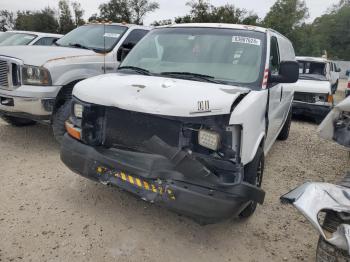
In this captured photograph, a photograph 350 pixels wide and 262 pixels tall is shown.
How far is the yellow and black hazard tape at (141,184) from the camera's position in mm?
2820

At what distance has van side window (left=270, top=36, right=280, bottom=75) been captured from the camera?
4.09 m

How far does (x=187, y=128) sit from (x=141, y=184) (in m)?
0.62

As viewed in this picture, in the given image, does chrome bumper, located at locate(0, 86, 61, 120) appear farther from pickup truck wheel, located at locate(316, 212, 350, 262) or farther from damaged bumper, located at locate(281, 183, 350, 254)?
pickup truck wheel, located at locate(316, 212, 350, 262)

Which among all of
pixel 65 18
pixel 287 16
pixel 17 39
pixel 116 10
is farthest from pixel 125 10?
pixel 17 39

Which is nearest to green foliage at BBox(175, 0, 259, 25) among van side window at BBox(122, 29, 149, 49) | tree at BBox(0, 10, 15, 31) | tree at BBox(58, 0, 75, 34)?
tree at BBox(58, 0, 75, 34)

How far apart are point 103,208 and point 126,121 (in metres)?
1.11

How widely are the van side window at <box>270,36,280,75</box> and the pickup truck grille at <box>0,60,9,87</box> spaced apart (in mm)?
3637

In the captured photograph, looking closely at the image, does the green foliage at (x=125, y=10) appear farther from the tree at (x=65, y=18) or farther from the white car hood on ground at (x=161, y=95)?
the white car hood on ground at (x=161, y=95)

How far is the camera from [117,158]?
10.2 ft

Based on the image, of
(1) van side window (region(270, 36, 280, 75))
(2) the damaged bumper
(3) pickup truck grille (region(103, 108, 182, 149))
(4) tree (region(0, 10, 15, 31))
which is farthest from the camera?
(4) tree (region(0, 10, 15, 31))

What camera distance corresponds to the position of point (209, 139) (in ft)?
9.32

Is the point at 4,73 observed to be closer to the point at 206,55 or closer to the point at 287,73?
the point at 206,55

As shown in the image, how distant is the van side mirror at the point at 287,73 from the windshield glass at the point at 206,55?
0.26 meters

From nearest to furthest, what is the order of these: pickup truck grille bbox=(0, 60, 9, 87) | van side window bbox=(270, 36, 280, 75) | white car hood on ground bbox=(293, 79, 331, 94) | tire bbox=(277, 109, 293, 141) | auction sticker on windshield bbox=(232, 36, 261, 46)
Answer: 1. auction sticker on windshield bbox=(232, 36, 261, 46)
2. van side window bbox=(270, 36, 280, 75)
3. pickup truck grille bbox=(0, 60, 9, 87)
4. tire bbox=(277, 109, 293, 141)
5. white car hood on ground bbox=(293, 79, 331, 94)
